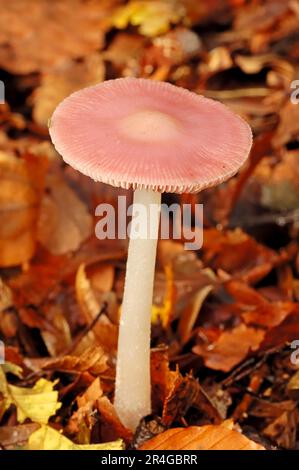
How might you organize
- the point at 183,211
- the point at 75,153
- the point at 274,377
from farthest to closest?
the point at 183,211
the point at 274,377
the point at 75,153

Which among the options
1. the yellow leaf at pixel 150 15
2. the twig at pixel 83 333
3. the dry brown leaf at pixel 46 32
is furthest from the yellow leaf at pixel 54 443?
the yellow leaf at pixel 150 15

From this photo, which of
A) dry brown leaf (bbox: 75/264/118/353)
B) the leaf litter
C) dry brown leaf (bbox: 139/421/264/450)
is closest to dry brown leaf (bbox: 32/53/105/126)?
the leaf litter

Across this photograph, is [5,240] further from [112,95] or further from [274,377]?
[274,377]

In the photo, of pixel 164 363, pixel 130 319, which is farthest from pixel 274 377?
pixel 130 319

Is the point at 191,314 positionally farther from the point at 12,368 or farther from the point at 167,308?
the point at 12,368

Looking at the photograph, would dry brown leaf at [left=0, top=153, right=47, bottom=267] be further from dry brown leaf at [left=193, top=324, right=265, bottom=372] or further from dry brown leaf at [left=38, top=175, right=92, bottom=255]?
dry brown leaf at [left=193, top=324, right=265, bottom=372]

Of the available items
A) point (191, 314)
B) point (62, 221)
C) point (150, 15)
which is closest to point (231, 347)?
point (191, 314)
